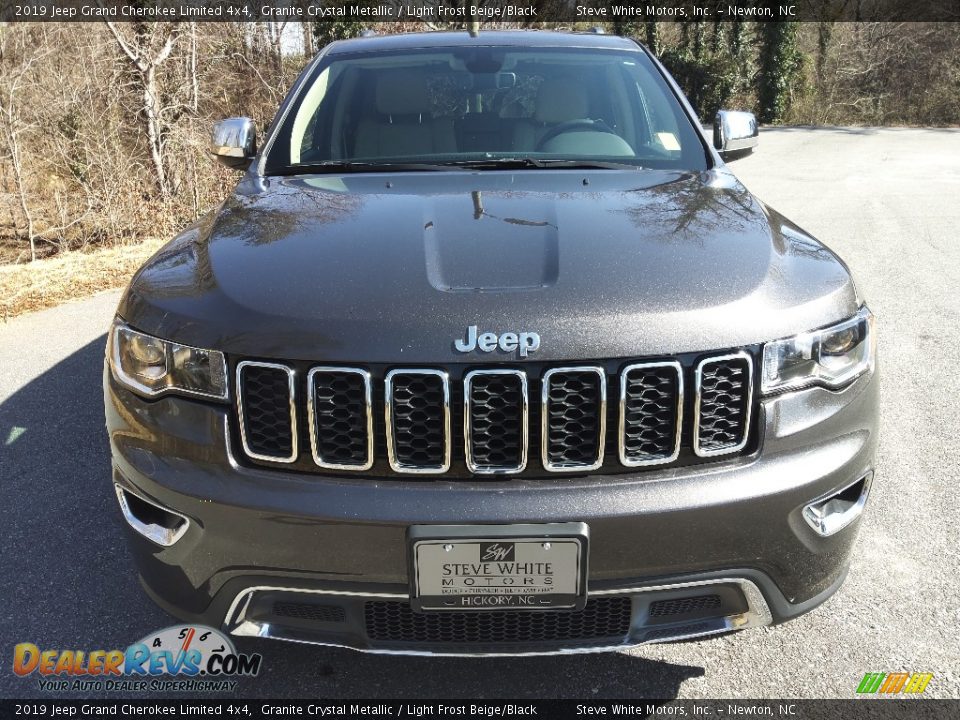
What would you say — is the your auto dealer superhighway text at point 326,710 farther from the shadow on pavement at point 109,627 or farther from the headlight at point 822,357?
the headlight at point 822,357

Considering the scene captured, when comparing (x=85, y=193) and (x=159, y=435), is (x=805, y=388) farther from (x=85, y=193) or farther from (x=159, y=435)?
(x=85, y=193)

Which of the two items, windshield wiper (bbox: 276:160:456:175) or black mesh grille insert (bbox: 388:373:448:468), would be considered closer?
black mesh grille insert (bbox: 388:373:448:468)

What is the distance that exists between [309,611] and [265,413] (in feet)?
1.63

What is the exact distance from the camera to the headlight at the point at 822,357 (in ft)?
6.89

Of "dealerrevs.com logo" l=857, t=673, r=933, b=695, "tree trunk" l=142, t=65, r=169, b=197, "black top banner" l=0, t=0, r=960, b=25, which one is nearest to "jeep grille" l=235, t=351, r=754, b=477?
"dealerrevs.com logo" l=857, t=673, r=933, b=695

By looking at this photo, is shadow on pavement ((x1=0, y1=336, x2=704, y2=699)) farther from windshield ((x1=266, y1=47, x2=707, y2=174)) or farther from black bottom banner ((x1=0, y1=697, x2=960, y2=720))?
windshield ((x1=266, y1=47, x2=707, y2=174))

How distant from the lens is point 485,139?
11.3 feet

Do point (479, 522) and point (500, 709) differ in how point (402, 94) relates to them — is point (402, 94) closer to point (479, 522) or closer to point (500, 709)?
point (479, 522)

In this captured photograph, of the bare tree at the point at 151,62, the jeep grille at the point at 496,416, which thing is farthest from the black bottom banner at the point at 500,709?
the bare tree at the point at 151,62

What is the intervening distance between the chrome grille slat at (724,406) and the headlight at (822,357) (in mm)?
57

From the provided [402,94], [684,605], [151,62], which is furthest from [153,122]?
[684,605]

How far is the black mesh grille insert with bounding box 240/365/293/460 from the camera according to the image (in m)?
2.06

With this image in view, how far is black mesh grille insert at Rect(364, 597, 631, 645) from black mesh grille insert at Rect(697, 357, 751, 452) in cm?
44

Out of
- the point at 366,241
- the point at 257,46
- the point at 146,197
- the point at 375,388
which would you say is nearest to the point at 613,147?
the point at 366,241
